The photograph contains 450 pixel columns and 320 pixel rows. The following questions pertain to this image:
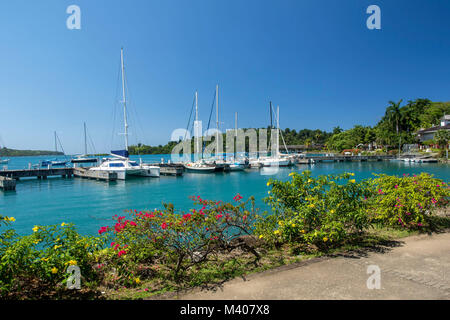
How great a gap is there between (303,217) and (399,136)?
8338 cm

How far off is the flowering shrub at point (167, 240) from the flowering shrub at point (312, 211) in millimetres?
885

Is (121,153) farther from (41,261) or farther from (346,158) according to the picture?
(346,158)

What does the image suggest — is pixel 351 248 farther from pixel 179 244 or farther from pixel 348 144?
pixel 348 144

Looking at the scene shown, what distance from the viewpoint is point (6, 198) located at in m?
25.2

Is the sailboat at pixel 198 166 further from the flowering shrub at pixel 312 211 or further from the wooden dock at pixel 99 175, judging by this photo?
the flowering shrub at pixel 312 211

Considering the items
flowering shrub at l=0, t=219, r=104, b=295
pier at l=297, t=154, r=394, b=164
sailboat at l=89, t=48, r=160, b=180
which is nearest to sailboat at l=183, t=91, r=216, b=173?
sailboat at l=89, t=48, r=160, b=180

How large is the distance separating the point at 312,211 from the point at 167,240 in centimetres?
307

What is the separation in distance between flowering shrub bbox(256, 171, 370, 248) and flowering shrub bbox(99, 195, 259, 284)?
885 mm

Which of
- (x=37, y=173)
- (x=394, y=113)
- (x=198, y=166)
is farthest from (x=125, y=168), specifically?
(x=394, y=113)

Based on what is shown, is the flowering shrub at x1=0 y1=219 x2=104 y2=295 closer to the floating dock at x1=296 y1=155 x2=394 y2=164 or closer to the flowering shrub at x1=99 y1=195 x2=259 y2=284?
the flowering shrub at x1=99 y1=195 x2=259 y2=284

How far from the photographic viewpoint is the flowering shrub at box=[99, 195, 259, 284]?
185 inches

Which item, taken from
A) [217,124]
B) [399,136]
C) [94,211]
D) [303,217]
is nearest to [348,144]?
[399,136]

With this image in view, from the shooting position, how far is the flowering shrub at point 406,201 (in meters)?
6.71

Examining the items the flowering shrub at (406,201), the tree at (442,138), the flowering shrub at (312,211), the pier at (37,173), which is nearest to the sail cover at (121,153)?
the pier at (37,173)
